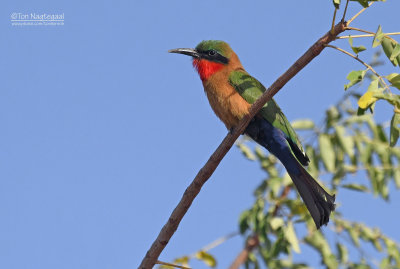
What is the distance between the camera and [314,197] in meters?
3.41

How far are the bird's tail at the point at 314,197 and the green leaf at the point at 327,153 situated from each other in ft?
1.73

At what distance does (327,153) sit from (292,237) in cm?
55

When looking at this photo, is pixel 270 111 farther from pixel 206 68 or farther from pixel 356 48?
pixel 356 48

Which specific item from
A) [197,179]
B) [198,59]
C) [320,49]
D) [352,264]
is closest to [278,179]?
[352,264]

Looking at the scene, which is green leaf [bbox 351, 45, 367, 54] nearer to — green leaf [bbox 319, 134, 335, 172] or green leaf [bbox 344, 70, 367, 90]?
green leaf [bbox 344, 70, 367, 90]

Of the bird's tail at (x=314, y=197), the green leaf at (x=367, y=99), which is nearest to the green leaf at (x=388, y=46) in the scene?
the green leaf at (x=367, y=99)

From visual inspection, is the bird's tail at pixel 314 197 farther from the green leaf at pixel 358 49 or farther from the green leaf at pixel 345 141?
the green leaf at pixel 358 49

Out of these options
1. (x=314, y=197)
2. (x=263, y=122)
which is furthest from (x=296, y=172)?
(x=263, y=122)

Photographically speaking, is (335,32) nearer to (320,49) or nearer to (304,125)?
(320,49)

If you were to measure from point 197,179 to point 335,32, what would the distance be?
80cm

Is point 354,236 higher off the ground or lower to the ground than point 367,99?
lower

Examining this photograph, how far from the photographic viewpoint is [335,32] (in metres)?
2.35

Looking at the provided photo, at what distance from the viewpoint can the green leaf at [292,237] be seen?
12.5 feet

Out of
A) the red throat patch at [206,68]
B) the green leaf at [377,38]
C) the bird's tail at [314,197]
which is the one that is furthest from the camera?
the red throat patch at [206,68]
